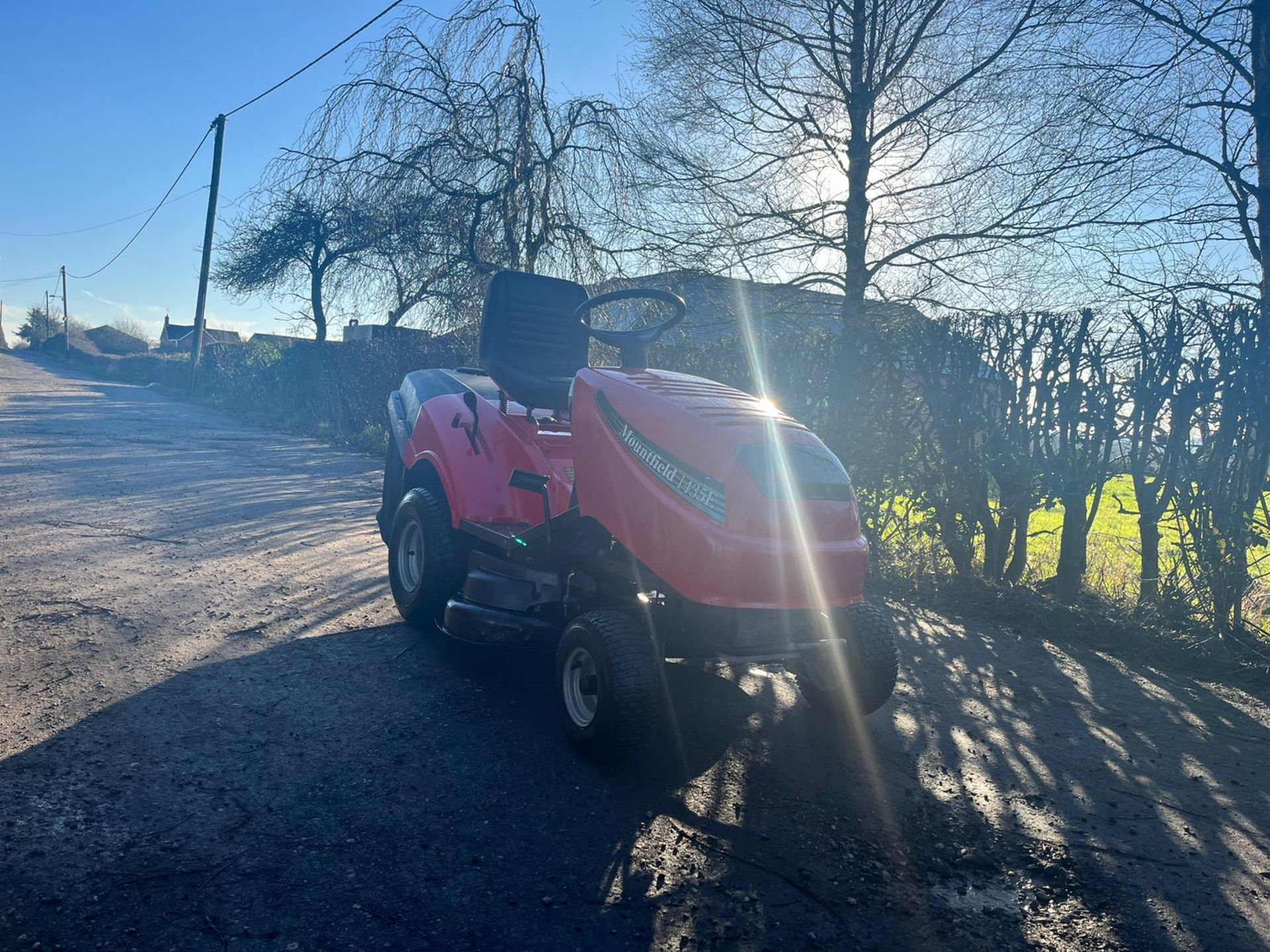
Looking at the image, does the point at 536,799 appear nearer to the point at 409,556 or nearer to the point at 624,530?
the point at 624,530

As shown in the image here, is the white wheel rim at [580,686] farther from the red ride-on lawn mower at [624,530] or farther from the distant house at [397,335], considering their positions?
the distant house at [397,335]

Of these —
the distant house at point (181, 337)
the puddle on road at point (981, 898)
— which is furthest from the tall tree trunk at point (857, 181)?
the distant house at point (181, 337)

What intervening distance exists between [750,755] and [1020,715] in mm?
1601

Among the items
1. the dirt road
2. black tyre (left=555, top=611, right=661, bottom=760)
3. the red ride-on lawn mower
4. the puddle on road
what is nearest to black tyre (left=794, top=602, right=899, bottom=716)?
the red ride-on lawn mower

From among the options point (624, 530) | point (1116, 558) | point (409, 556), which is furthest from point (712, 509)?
point (1116, 558)

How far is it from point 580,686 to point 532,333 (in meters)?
2.03

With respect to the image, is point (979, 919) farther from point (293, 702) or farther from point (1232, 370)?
point (1232, 370)

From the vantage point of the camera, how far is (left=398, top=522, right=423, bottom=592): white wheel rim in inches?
192

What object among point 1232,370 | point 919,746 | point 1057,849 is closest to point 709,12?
point 1232,370

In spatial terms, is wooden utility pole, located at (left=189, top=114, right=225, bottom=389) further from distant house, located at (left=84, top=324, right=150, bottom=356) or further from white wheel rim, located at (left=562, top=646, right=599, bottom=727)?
distant house, located at (left=84, top=324, right=150, bottom=356)

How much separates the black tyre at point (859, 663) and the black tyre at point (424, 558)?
70.1 inches

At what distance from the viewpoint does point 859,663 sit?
146 inches

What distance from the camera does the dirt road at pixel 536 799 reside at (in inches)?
94.8

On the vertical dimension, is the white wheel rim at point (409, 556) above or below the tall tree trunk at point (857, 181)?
below
